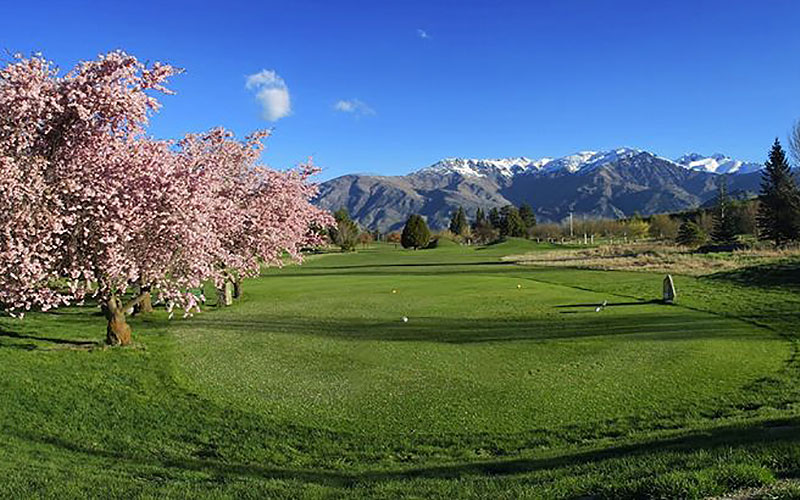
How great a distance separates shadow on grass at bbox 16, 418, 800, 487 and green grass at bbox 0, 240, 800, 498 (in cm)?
5

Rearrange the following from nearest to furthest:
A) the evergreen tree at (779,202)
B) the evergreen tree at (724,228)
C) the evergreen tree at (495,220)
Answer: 1. the evergreen tree at (779,202)
2. the evergreen tree at (724,228)
3. the evergreen tree at (495,220)

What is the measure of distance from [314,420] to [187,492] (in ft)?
14.0

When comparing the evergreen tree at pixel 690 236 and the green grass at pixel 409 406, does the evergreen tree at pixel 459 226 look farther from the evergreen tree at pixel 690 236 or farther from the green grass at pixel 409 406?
the green grass at pixel 409 406

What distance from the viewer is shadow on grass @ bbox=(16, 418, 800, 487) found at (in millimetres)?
7577

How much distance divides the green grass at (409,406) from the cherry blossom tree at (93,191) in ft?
8.59

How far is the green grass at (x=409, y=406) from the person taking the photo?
7320mm

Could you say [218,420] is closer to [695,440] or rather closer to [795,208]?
[695,440]

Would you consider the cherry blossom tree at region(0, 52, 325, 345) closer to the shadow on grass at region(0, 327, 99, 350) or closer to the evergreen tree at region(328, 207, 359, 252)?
the shadow on grass at region(0, 327, 99, 350)

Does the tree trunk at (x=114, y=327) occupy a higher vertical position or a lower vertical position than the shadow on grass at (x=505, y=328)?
higher

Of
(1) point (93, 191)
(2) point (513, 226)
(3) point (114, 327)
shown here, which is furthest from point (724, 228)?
(1) point (93, 191)

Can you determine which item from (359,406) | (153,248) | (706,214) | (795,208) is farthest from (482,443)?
(706,214)

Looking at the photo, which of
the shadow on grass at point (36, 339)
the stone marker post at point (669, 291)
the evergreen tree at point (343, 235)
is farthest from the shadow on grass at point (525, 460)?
the evergreen tree at point (343, 235)

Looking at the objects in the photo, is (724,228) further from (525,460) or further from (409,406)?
(525,460)

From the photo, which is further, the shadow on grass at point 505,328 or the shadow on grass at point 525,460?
the shadow on grass at point 505,328
